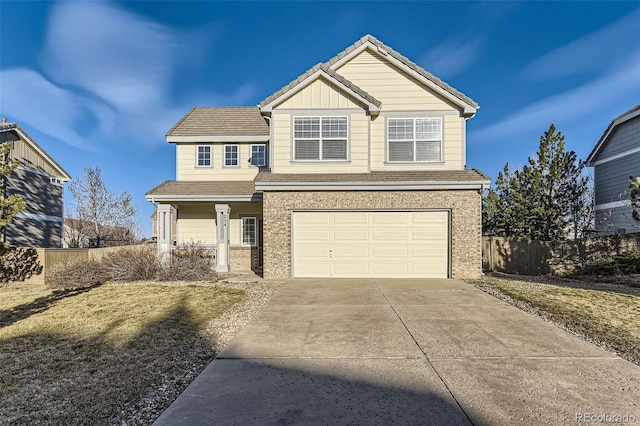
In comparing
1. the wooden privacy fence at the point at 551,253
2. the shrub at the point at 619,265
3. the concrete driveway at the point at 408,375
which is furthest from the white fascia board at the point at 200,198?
the shrub at the point at 619,265

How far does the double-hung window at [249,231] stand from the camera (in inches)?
603

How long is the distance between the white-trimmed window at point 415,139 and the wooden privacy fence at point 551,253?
22.6ft

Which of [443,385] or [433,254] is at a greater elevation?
[433,254]

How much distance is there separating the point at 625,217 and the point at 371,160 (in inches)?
537

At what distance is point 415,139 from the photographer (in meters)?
12.5

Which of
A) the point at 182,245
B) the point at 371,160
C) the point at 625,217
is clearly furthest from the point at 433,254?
the point at 625,217

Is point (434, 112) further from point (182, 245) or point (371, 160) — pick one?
point (182, 245)

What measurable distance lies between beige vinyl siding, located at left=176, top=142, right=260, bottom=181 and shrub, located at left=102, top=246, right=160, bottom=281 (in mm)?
4446

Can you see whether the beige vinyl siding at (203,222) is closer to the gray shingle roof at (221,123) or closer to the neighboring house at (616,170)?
the gray shingle roof at (221,123)

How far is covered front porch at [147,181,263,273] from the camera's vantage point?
536 inches

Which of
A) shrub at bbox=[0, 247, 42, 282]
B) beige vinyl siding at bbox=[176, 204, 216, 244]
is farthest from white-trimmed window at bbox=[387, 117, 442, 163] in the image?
shrub at bbox=[0, 247, 42, 282]

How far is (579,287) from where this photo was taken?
421 inches

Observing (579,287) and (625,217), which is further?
(625,217)

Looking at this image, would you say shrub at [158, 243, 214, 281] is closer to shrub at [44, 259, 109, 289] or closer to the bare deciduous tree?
shrub at [44, 259, 109, 289]
